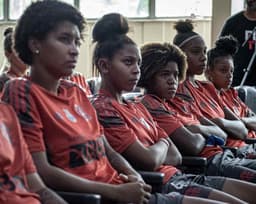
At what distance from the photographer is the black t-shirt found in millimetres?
4930

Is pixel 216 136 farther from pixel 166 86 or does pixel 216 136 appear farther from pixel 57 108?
pixel 57 108

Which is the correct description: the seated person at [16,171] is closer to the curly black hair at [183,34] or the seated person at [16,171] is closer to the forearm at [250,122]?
the curly black hair at [183,34]

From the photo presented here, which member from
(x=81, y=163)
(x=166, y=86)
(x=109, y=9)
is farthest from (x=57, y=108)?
(x=109, y=9)

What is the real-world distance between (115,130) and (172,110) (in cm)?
66

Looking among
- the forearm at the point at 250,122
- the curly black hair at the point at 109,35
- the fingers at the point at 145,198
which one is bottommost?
the forearm at the point at 250,122

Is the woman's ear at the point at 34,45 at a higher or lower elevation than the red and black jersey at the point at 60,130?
higher

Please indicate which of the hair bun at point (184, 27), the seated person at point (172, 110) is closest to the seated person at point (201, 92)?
the hair bun at point (184, 27)

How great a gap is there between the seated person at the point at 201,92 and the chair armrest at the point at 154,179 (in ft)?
3.24

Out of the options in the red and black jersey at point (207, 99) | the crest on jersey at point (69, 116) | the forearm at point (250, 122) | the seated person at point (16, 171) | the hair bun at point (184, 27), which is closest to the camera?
the seated person at point (16, 171)

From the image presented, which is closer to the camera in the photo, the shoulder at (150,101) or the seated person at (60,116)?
the seated person at (60,116)

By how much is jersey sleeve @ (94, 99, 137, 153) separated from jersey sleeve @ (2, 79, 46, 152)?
0.45 meters

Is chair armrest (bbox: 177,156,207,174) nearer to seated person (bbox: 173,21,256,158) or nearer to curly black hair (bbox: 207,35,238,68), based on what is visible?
seated person (bbox: 173,21,256,158)

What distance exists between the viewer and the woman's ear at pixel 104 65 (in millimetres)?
2350

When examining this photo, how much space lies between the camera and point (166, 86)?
2.67m
